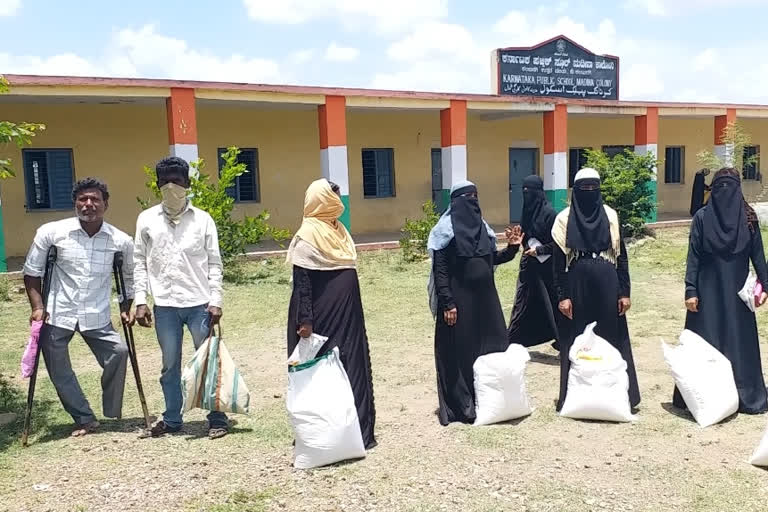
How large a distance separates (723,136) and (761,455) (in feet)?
47.2

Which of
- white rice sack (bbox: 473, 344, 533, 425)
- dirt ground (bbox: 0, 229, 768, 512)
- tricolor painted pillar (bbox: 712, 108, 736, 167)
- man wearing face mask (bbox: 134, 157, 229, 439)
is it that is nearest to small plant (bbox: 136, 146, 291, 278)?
dirt ground (bbox: 0, 229, 768, 512)

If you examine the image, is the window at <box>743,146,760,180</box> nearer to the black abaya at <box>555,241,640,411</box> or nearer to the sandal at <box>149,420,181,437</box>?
the black abaya at <box>555,241,640,411</box>

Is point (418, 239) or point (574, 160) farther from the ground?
point (574, 160)

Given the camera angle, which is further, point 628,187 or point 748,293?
point 628,187

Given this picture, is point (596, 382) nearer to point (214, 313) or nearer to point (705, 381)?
point (705, 381)

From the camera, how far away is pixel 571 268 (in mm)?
4113

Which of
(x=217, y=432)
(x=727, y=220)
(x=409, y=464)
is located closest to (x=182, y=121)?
(x=217, y=432)

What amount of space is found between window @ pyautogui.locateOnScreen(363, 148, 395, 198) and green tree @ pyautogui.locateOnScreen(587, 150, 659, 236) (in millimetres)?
4211

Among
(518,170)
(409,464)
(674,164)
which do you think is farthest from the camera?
(674,164)

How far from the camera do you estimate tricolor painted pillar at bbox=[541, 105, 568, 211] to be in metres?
14.0

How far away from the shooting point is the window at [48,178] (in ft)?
38.1

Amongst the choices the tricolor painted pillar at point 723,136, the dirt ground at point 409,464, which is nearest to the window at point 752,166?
the tricolor painted pillar at point 723,136

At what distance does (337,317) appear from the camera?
3533 mm

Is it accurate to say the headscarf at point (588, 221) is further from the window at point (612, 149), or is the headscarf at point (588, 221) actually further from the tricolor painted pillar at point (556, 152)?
the window at point (612, 149)
